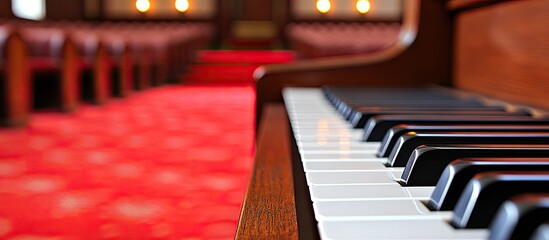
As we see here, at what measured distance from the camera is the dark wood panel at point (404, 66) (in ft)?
4.42

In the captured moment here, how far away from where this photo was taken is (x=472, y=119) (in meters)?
0.74

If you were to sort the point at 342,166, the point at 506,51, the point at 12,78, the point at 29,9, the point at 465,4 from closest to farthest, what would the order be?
the point at 342,166 → the point at 506,51 → the point at 465,4 → the point at 12,78 → the point at 29,9

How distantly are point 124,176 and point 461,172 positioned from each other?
1684mm

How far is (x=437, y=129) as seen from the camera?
2.08ft

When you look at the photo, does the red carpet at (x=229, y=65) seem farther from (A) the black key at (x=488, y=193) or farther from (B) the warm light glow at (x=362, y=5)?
(A) the black key at (x=488, y=193)

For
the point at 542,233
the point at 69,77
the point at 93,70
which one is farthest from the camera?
the point at 93,70

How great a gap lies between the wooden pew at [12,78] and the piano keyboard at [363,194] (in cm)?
303

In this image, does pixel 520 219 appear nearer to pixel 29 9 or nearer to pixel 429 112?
pixel 429 112

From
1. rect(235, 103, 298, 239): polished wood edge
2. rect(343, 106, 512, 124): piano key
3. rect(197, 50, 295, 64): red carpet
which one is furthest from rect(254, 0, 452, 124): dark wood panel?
rect(197, 50, 295, 64): red carpet

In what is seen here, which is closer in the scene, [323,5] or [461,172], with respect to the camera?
[461,172]

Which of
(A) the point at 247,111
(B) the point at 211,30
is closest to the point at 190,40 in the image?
(B) the point at 211,30

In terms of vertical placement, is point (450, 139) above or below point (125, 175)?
above

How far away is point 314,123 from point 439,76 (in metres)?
0.64

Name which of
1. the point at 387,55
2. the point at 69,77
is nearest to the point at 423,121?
the point at 387,55
